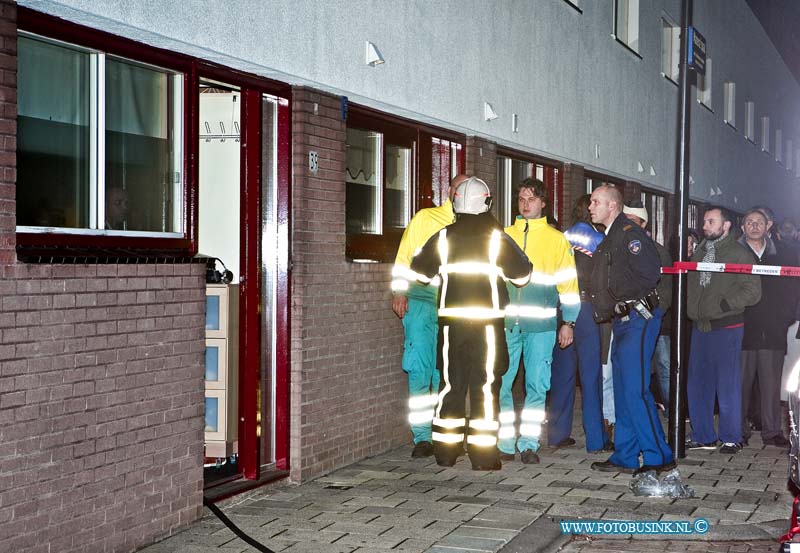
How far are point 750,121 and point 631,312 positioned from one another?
80.5 feet

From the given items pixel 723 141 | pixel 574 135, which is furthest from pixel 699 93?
pixel 574 135

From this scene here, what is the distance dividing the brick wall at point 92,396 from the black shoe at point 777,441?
5.76 meters

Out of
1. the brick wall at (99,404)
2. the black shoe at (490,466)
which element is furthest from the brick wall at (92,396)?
the black shoe at (490,466)

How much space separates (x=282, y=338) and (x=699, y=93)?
17345 mm

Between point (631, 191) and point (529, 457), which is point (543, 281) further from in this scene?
point (631, 191)

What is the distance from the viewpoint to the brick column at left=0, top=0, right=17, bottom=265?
5438mm

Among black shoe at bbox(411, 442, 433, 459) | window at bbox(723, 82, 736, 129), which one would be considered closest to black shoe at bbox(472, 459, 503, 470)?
black shoe at bbox(411, 442, 433, 459)

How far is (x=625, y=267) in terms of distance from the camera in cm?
858

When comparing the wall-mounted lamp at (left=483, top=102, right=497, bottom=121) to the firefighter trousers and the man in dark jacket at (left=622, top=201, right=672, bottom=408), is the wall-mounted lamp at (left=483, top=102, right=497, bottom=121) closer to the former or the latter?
the man in dark jacket at (left=622, top=201, right=672, bottom=408)

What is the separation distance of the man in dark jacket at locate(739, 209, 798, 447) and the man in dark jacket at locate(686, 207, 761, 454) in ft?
1.23

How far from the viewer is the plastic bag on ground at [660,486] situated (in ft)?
26.5

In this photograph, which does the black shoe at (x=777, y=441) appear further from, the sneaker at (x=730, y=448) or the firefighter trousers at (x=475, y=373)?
the firefighter trousers at (x=475, y=373)

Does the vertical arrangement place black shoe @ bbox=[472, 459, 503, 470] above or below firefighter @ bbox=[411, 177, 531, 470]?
below

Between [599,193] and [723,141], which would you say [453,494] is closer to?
[599,193]
